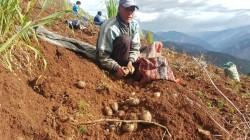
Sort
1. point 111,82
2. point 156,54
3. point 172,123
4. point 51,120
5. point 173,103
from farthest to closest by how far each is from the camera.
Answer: point 156,54, point 111,82, point 173,103, point 172,123, point 51,120

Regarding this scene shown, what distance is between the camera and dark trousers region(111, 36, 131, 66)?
4.87 meters

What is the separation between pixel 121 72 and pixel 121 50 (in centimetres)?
22

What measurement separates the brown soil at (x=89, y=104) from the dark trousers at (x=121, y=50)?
0.20m

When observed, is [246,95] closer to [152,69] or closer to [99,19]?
[152,69]

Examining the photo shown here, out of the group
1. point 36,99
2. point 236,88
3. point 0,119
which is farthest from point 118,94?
point 236,88

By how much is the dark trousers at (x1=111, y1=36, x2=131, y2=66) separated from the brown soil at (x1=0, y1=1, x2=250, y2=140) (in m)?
0.20

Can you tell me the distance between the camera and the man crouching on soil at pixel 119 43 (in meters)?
4.86

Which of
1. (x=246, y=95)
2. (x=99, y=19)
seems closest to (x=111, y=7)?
(x=99, y=19)

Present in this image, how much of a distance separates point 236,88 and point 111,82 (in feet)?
5.24

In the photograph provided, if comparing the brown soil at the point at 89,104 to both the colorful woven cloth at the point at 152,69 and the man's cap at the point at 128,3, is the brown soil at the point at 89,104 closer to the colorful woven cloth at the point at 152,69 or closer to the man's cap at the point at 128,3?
the colorful woven cloth at the point at 152,69

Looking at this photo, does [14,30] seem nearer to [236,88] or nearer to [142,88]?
[142,88]

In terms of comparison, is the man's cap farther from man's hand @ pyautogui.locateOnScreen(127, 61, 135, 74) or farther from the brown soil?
the brown soil

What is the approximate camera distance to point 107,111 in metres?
4.19

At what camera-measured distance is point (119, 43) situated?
4883 mm
